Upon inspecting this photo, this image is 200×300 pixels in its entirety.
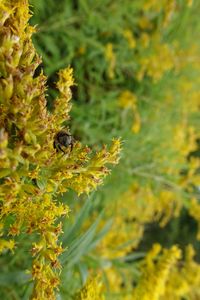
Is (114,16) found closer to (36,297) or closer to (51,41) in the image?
(51,41)

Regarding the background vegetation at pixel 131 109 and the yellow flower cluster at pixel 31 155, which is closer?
the yellow flower cluster at pixel 31 155

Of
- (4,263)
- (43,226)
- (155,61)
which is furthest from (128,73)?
(43,226)

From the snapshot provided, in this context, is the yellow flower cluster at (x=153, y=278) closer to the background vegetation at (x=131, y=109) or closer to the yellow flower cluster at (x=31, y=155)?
the background vegetation at (x=131, y=109)

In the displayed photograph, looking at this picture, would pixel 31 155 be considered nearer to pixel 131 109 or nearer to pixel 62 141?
pixel 62 141

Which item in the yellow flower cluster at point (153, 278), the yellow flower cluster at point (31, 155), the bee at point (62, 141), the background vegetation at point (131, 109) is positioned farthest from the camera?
the background vegetation at point (131, 109)

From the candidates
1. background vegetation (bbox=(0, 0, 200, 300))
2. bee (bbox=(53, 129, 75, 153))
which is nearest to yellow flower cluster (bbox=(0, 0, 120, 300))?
bee (bbox=(53, 129, 75, 153))

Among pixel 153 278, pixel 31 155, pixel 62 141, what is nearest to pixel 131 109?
pixel 153 278

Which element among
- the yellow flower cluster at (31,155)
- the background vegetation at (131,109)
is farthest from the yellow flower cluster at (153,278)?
the yellow flower cluster at (31,155)

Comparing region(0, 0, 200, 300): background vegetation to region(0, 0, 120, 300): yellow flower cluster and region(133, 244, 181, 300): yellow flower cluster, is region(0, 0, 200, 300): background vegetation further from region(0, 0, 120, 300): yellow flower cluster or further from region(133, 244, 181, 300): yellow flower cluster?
region(0, 0, 120, 300): yellow flower cluster
